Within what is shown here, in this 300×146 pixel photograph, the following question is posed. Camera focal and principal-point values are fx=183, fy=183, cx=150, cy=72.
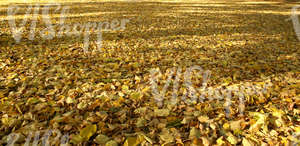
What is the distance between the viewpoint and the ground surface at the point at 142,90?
6.20 feet

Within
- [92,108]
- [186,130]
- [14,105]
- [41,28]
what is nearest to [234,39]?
[186,130]

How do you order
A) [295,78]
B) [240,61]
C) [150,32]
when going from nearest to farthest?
[295,78] → [240,61] → [150,32]

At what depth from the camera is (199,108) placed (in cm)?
228

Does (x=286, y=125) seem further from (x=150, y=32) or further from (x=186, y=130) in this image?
(x=150, y=32)

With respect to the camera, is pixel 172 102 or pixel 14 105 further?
pixel 172 102

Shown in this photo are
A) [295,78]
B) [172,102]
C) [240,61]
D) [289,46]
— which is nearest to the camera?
[172,102]

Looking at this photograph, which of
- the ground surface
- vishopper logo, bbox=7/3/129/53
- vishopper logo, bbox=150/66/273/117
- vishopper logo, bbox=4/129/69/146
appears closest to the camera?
vishopper logo, bbox=4/129/69/146

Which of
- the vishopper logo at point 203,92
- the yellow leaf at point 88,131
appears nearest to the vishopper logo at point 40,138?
the yellow leaf at point 88,131

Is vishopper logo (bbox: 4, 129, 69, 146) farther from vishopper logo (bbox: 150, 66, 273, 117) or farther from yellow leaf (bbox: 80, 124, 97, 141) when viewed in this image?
vishopper logo (bbox: 150, 66, 273, 117)

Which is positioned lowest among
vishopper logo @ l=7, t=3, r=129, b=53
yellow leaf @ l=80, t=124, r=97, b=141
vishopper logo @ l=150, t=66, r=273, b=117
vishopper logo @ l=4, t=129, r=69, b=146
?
vishopper logo @ l=4, t=129, r=69, b=146

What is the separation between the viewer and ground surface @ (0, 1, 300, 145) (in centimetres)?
189

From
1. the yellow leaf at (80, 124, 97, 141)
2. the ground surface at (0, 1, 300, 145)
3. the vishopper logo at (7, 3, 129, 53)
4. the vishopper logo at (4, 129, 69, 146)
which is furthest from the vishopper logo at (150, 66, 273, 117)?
the vishopper logo at (7, 3, 129, 53)

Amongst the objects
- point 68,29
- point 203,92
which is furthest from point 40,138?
point 68,29

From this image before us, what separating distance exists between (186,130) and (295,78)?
2.37 m
